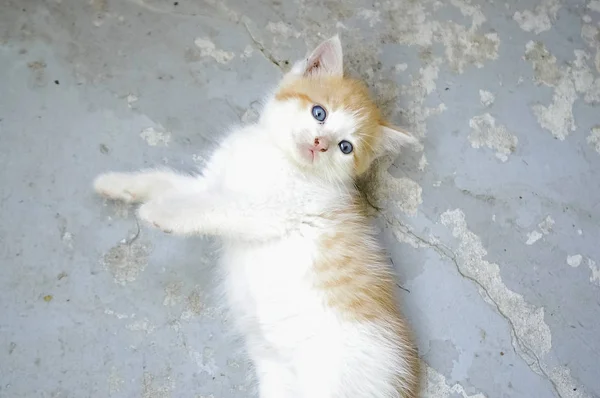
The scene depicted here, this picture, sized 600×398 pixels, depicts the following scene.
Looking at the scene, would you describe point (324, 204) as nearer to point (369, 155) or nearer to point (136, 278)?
point (369, 155)

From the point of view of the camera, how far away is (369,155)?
196 cm

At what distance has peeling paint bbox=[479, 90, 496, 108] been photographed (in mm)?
2217

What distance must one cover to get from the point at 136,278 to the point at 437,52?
1398 millimetres

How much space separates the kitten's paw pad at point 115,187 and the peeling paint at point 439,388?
3.71ft

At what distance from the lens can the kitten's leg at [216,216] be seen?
1684mm

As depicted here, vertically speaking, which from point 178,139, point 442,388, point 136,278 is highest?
point 178,139

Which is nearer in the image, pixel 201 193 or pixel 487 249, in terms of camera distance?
pixel 201 193

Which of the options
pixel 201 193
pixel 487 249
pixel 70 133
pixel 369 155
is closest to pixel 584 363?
pixel 487 249

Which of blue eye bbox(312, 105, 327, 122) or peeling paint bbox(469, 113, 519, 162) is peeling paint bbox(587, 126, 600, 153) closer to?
peeling paint bbox(469, 113, 519, 162)

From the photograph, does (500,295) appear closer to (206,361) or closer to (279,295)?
(279,295)

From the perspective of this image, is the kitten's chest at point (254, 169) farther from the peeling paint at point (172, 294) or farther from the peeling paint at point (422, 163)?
the peeling paint at point (422, 163)

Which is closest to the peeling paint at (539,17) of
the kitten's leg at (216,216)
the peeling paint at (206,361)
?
the kitten's leg at (216,216)

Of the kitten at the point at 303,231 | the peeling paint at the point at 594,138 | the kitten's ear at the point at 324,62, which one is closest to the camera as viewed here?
the kitten at the point at 303,231

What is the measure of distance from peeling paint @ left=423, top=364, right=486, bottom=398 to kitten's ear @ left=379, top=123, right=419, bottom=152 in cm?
75
